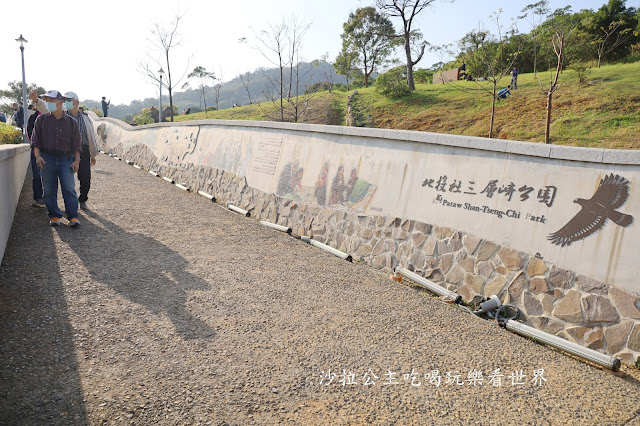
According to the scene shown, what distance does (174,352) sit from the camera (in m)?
3.25

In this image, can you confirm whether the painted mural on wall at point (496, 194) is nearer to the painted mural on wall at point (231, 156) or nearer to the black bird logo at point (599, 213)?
the black bird logo at point (599, 213)

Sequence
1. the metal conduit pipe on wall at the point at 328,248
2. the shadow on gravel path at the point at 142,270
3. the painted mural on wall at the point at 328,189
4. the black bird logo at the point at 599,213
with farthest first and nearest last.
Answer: the painted mural on wall at the point at 328,189, the metal conduit pipe on wall at the point at 328,248, the black bird logo at the point at 599,213, the shadow on gravel path at the point at 142,270

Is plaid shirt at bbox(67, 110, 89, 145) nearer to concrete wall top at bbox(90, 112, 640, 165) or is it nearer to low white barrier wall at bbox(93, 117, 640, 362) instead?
low white barrier wall at bbox(93, 117, 640, 362)

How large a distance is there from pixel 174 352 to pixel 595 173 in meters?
4.35

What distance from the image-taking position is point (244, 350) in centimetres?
342

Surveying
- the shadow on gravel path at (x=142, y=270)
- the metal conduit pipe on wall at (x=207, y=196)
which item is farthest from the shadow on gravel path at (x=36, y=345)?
the metal conduit pipe on wall at (x=207, y=196)

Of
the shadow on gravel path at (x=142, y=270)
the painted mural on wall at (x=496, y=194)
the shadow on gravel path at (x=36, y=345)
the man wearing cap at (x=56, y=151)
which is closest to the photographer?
the shadow on gravel path at (x=36, y=345)

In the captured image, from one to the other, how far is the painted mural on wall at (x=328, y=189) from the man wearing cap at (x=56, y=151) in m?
3.54

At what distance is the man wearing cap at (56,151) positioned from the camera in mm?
5785

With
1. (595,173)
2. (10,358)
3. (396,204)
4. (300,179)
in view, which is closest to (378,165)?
(396,204)

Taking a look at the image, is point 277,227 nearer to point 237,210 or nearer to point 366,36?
point 237,210

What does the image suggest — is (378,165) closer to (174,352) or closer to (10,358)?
(174,352)

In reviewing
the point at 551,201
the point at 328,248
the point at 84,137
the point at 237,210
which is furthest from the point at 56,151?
the point at 551,201

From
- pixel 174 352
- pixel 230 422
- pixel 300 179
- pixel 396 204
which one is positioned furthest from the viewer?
pixel 300 179
